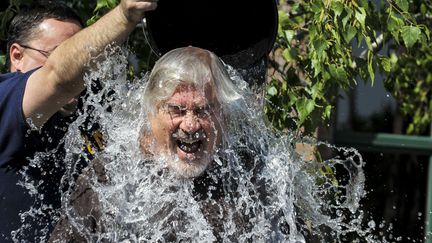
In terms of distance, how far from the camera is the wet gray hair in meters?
2.64

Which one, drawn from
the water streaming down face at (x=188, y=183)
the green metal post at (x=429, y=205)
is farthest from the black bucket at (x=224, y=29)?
the green metal post at (x=429, y=205)

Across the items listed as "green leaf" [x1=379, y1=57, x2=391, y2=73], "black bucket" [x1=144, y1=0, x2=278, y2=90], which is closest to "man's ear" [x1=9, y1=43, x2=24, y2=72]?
"black bucket" [x1=144, y1=0, x2=278, y2=90]

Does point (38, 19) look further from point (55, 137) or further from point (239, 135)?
point (239, 135)

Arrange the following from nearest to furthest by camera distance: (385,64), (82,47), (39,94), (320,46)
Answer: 1. (82,47)
2. (39,94)
3. (320,46)
4. (385,64)

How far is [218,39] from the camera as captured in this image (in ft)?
9.43

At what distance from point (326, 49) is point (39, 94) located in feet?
3.77

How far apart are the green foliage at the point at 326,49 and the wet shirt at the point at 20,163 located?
0.90 metres

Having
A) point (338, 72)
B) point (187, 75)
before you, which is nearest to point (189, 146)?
point (187, 75)

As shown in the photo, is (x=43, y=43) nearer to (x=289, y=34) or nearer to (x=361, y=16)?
(x=289, y=34)

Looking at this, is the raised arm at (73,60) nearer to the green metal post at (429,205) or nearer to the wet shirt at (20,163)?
the wet shirt at (20,163)

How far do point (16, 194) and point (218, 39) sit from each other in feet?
2.47

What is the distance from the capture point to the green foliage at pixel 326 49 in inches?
128

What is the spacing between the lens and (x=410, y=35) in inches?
129

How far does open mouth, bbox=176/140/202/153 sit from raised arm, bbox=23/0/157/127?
319 millimetres
